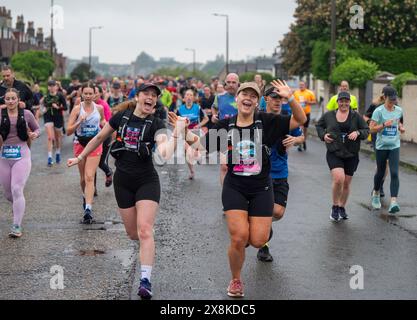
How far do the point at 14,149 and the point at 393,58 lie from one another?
33.4 meters

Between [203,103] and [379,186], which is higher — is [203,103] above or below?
above

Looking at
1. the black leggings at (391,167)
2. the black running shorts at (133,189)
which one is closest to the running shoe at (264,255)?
the black running shorts at (133,189)

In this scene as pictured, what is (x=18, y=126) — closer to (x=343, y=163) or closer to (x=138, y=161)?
(x=138, y=161)

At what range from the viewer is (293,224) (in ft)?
33.2

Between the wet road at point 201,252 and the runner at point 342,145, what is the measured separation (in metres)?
0.37

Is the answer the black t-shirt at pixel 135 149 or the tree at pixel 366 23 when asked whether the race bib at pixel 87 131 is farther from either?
the tree at pixel 366 23

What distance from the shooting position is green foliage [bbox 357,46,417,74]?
3962cm

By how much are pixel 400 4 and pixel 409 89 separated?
1613 cm

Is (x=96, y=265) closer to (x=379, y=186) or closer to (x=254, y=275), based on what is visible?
(x=254, y=275)

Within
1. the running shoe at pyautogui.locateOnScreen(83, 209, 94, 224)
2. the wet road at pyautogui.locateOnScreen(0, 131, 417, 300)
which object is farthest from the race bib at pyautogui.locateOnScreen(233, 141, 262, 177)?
the running shoe at pyautogui.locateOnScreen(83, 209, 94, 224)

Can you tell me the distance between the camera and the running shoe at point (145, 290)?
6.39 metres

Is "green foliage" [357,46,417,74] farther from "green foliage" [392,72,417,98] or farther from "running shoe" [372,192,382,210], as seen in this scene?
"running shoe" [372,192,382,210]

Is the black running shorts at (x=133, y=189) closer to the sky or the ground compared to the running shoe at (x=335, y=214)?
closer to the sky
